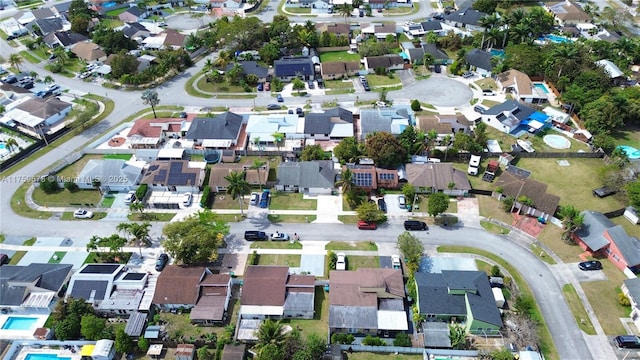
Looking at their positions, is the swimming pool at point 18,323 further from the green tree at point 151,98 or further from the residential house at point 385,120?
the residential house at point 385,120

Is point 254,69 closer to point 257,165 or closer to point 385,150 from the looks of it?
point 257,165

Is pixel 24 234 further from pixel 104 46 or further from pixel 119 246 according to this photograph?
pixel 104 46

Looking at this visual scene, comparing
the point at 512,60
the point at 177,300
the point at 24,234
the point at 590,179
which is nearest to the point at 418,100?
the point at 512,60

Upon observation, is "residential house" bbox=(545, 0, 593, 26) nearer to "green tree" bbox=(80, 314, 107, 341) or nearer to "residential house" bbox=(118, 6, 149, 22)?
"residential house" bbox=(118, 6, 149, 22)

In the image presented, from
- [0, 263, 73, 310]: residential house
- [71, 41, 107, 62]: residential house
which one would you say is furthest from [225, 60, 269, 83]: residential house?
[0, 263, 73, 310]: residential house

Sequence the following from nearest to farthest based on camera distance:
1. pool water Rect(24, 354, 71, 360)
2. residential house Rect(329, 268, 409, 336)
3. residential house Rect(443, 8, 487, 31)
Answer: pool water Rect(24, 354, 71, 360), residential house Rect(329, 268, 409, 336), residential house Rect(443, 8, 487, 31)

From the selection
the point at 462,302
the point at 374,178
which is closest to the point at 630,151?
the point at 374,178

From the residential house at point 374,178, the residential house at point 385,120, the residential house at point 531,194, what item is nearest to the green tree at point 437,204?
the residential house at point 374,178
